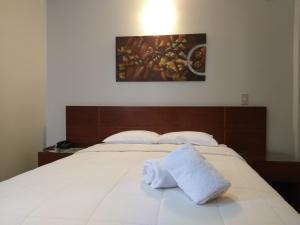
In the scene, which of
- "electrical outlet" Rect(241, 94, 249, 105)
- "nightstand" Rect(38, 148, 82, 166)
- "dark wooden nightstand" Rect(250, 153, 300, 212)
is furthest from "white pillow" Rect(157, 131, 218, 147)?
"nightstand" Rect(38, 148, 82, 166)

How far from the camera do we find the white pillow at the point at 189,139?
265 cm

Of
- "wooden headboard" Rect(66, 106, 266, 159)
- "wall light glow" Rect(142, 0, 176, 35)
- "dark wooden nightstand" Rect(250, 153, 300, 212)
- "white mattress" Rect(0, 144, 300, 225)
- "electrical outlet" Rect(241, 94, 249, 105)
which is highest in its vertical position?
"wall light glow" Rect(142, 0, 176, 35)

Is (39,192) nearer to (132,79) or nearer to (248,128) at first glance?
(132,79)

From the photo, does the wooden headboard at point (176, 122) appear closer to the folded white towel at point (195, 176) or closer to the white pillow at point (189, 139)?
the white pillow at point (189, 139)

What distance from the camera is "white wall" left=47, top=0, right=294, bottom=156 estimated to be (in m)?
2.90

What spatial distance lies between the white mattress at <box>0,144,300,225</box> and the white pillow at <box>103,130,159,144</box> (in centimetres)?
96

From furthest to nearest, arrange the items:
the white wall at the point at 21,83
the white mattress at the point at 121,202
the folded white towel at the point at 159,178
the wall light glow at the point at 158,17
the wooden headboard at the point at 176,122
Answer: the wall light glow at the point at 158,17 → the wooden headboard at the point at 176,122 → the white wall at the point at 21,83 → the folded white towel at the point at 159,178 → the white mattress at the point at 121,202

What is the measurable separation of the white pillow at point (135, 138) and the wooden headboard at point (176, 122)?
24 cm

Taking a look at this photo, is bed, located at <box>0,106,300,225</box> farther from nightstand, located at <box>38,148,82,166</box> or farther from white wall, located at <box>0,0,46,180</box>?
white wall, located at <box>0,0,46,180</box>

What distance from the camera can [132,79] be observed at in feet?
10.2

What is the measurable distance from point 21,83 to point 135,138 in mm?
1443

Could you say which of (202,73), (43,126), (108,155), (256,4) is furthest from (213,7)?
(43,126)

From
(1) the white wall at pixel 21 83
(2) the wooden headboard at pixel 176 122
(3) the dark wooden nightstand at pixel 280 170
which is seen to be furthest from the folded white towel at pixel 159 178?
(1) the white wall at pixel 21 83

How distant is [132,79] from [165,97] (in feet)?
1.42
